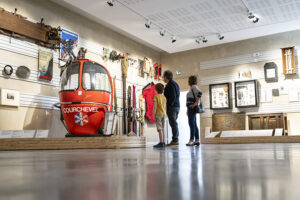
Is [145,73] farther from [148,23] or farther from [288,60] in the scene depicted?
[288,60]

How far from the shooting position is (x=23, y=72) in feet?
22.0

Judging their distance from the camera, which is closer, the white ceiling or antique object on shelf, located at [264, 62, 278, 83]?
the white ceiling

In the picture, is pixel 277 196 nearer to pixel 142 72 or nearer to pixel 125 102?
pixel 125 102

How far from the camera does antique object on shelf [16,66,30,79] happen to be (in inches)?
261

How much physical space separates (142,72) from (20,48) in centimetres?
496

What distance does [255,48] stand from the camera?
33.6 feet

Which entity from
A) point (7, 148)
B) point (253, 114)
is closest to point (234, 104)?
point (253, 114)

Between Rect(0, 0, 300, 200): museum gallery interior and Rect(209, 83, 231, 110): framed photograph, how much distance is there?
0.12 ft

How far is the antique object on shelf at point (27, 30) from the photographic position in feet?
20.9

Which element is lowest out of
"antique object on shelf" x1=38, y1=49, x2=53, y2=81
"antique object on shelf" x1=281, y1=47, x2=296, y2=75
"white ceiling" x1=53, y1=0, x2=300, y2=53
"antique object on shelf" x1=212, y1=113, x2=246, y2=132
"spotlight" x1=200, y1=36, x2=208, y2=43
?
"antique object on shelf" x1=212, y1=113, x2=246, y2=132

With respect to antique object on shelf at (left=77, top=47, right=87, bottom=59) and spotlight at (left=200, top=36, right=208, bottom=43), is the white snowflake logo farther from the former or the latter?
spotlight at (left=200, top=36, right=208, bottom=43)

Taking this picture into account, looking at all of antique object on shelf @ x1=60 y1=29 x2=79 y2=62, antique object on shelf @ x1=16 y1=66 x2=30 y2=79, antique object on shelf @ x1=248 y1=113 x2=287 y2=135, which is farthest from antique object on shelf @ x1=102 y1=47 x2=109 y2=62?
antique object on shelf @ x1=248 y1=113 x2=287 y2=135

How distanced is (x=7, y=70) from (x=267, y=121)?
7.60 metres

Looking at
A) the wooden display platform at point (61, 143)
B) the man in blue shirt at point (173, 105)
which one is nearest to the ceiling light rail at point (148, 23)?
the man in blue shirt at point (173, 105)
